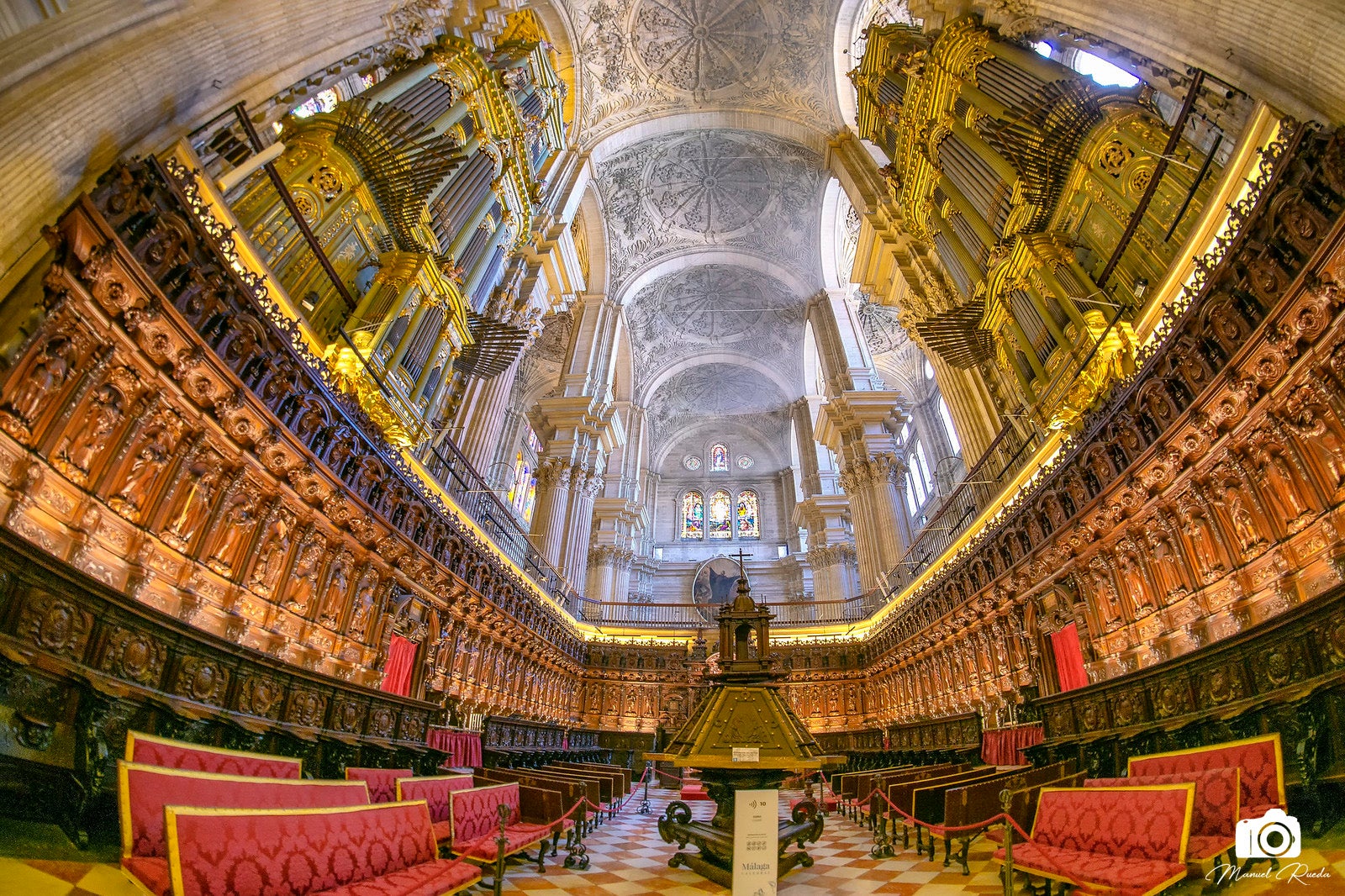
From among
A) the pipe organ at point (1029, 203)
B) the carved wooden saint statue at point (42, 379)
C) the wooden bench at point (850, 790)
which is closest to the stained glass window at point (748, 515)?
the pipe organ at point (1029, 203)

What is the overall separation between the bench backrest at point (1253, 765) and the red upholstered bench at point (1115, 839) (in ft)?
1.97

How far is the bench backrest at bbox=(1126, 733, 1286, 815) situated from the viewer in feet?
10.1

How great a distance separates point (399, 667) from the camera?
8070mm

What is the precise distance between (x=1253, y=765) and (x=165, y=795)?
5.37 meters

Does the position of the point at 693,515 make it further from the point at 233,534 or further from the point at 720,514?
the point at 233,534

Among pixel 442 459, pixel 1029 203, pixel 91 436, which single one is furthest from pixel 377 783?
pixel 1029 203

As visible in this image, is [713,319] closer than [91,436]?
No

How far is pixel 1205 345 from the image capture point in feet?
17.5

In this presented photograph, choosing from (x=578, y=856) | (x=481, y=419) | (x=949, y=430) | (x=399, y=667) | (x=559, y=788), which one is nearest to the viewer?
(x=578, y=856)

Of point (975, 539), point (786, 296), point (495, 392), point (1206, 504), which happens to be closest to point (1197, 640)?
point (1206, 504)

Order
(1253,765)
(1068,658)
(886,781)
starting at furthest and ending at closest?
(1068,658)
(886,781)
(1253,765)

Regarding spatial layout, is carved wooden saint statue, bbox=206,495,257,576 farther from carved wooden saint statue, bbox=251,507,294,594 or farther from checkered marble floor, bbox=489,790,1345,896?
checkered marble floor, bbox=489,790,1345,896

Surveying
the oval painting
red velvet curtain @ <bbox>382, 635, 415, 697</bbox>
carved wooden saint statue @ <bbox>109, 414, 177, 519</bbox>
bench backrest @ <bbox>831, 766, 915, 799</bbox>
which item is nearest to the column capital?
bench backrest @ <bbox>831, 766, 915, 799</bbox>

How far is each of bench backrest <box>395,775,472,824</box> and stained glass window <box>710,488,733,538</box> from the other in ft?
85.3
